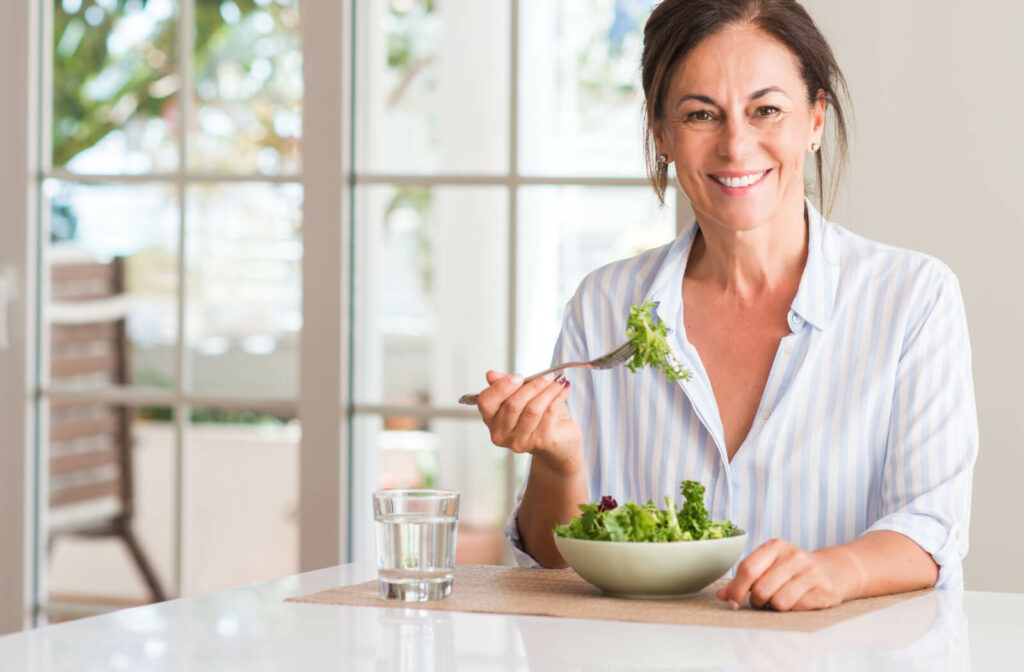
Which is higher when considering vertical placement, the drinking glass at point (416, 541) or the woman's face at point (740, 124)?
the woman's face at point (740, 124)

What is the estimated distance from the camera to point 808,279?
1.64m

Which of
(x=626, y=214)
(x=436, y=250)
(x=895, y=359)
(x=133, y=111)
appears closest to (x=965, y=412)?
(x=895, y=359)

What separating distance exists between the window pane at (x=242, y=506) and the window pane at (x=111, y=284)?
0.86 feet

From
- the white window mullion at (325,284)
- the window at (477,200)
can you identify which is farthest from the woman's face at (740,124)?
the white window mullion at (325,284)

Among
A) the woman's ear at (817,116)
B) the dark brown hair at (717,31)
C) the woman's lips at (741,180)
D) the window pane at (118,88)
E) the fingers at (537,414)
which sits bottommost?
the fingers at (537,414)

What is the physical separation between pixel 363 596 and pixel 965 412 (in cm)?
73

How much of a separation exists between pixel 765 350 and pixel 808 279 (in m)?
0.11

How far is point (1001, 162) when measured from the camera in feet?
7.27

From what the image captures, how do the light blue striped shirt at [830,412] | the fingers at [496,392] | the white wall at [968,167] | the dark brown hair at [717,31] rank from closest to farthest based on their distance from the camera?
the fingers at [496,392] → the light blue striped shirt at [830,412] → the dark brown hair at [717,31] → the white wall at [968,167]

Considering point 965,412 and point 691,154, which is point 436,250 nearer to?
point 691,154

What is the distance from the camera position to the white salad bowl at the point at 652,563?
1201mm

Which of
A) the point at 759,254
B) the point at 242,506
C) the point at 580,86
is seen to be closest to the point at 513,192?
the point at 580,86

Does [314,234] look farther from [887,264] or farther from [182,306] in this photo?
[887,264]

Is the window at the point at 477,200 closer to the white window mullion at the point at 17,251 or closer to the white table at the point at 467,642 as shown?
the white window mullion at the point at 17,251
